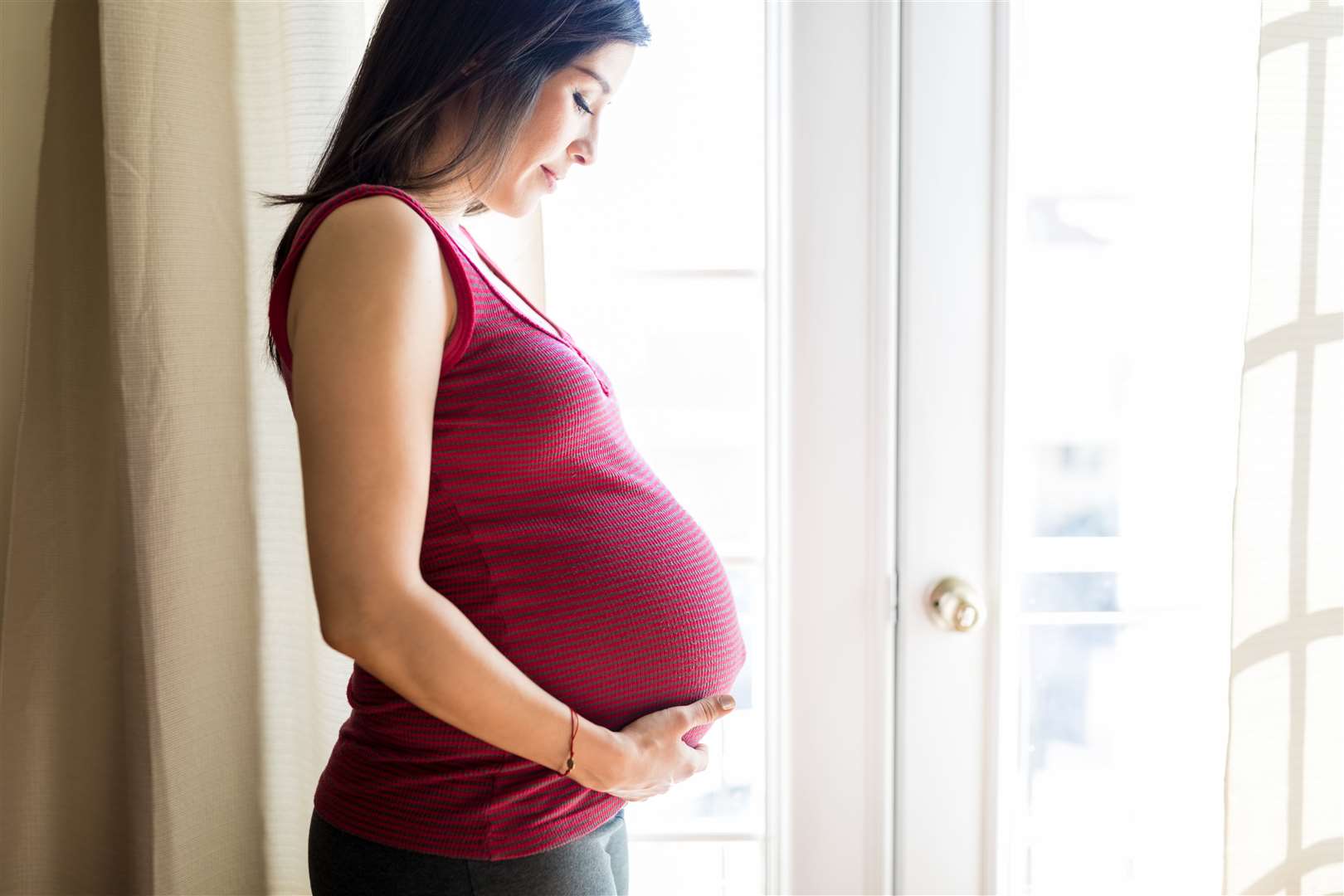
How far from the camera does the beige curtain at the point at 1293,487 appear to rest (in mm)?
931

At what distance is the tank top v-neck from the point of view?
750mm

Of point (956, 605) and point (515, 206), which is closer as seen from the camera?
point (515, 206)

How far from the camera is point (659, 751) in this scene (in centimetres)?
80

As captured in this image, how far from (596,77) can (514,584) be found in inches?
16.8

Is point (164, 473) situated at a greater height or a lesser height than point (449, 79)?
lesser

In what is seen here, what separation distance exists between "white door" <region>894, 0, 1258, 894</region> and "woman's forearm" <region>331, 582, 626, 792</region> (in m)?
0.63

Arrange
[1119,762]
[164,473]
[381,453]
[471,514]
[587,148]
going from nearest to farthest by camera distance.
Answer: [381,453] → [471,514] → [587,148] → [164,473] → [1119,762]

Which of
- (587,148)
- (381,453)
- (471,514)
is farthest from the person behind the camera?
(587,148)

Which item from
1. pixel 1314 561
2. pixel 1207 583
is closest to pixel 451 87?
pixel 1314 561

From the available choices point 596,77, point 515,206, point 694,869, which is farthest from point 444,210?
point 694,869

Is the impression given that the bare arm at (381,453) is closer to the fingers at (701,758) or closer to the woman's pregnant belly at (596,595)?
the woman's pregnant belly at (596,595)

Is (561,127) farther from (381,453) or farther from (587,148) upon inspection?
(381,453)

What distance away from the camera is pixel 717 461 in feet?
4.11

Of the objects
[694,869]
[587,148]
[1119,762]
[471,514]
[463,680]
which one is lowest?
[694,869]
